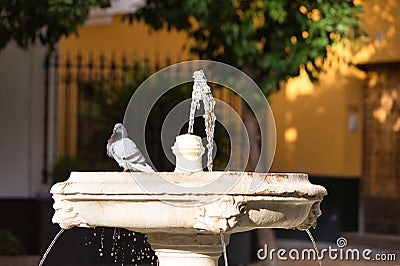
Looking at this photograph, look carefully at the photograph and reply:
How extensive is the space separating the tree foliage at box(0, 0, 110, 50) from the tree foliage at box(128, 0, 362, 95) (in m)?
0.93

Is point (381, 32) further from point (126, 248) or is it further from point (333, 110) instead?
point (126, 248)

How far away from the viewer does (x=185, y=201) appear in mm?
5512

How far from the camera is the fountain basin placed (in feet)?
18.1

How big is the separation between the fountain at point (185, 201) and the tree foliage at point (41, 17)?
13.9ft

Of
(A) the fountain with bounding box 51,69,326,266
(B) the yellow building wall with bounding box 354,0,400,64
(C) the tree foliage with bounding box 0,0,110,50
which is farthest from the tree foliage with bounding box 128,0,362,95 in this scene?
(A) the fountain with bounding box 51,69,326,266

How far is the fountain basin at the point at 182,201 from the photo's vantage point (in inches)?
217

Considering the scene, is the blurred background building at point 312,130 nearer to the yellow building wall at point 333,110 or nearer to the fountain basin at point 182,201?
the yellow building wall at point 333,110

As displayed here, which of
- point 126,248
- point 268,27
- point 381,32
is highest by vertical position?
point 381,32

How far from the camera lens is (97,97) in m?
16.4

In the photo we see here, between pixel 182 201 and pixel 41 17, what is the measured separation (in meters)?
5.55

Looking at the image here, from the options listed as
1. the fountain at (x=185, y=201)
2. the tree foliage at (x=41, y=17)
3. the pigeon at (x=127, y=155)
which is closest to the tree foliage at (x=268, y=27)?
the tree foliage at (x=41, y=17)

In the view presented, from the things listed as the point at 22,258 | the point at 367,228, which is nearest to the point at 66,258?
the point at 22,258

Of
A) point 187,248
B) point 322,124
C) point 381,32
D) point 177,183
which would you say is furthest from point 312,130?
point 177,183

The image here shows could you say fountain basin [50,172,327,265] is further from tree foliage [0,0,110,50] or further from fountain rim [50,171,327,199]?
tree foliage [0,0,110,50]
